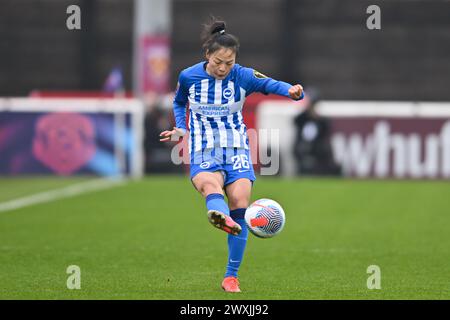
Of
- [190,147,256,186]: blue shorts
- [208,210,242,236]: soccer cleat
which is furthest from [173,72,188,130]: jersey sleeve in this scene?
[208,210,242,236]: soccer cleat

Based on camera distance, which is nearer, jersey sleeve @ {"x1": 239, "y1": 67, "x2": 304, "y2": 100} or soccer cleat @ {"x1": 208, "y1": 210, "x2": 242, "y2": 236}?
soccer cleat @ {"x1": 208, "y1": 210, "x2": 242, "y2": 236}

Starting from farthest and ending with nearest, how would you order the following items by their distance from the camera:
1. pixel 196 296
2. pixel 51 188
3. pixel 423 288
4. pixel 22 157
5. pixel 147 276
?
pixel 22 157 → pixel 51 188 → pixel 147 276 → pixel 423 288 → pixel 196 296

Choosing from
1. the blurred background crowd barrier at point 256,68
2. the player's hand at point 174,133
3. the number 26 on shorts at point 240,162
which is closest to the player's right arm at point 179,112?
the player's hand at point 174,133

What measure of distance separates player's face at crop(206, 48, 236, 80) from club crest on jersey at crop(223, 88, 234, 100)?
0.12 metres

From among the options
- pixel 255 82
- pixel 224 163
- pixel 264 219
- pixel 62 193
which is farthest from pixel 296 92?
pixel 62 193

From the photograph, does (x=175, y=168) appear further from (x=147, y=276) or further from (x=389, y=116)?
(x=147, y=276)

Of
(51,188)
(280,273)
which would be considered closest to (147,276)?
(280,273)

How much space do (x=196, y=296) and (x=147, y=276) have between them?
1.35m

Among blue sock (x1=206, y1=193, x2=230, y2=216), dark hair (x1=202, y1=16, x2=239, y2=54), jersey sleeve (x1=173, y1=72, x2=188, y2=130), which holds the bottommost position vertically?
blue sock (x1=206, y1=193, x2=230, y2=216)

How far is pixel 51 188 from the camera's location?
20500 millimetres

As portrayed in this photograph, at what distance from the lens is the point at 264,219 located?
918 cm

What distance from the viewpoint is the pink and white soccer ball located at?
919 cm

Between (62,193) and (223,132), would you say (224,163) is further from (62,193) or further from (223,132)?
(62,193)

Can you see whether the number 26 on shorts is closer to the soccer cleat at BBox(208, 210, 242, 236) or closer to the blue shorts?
the blue shorts
